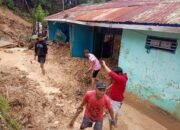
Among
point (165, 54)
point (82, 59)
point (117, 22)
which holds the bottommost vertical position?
point (82, 59)

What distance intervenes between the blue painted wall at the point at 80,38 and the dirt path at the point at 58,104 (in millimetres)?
2050

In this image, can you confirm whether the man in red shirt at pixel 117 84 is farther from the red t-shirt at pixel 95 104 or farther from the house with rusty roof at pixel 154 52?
the house with rusty roof at pixel 154 52

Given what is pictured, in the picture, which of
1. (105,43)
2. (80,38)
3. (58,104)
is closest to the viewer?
(58,104)

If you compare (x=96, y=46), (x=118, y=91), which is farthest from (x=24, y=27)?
(x=118, y=91)

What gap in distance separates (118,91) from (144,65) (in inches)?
116

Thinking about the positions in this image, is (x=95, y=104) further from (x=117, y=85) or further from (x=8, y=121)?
(x=8, y=121)

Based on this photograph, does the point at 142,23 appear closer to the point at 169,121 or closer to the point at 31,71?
the point at 169,121

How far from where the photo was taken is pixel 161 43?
820 centimetres

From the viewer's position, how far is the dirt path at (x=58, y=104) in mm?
6715

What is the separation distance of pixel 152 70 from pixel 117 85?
8.84ft

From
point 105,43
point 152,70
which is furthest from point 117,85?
point 105,43

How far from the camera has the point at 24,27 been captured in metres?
21.8

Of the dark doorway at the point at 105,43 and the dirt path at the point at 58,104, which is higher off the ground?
the dark doorway at the point at 105,43

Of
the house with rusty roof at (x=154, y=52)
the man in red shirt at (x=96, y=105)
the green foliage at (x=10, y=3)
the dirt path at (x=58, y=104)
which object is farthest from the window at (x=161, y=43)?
the green foliage at (x=10, y=3)
